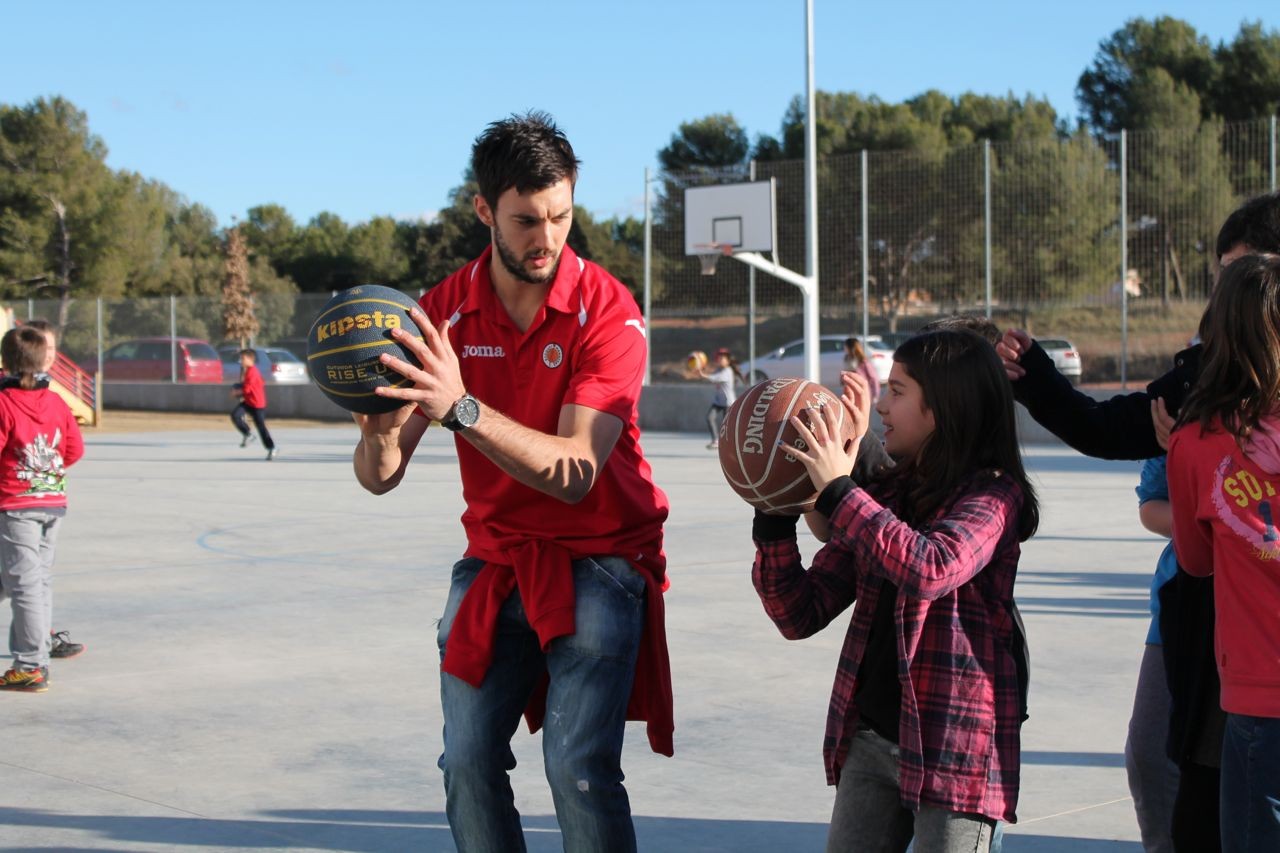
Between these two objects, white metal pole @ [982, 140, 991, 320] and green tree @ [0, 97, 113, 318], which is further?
green tree @ [0, 97, 113, 318]

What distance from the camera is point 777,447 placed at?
3293 millimetres

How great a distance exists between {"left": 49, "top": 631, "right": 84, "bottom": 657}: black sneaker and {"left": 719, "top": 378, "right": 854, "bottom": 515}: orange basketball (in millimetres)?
5406

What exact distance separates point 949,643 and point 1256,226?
1.30m

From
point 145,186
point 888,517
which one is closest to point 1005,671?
point 888,517

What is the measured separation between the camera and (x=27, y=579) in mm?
7137

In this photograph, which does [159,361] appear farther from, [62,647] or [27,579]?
[27,579]

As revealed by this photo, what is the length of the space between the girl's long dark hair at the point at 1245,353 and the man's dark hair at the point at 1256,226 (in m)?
0.49

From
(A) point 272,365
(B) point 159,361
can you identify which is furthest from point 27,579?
(B) point 159,361

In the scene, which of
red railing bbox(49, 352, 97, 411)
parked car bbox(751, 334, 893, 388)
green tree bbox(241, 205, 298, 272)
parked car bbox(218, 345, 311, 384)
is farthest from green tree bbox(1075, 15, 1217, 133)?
green tree bbox(241, 205, 298, 272)

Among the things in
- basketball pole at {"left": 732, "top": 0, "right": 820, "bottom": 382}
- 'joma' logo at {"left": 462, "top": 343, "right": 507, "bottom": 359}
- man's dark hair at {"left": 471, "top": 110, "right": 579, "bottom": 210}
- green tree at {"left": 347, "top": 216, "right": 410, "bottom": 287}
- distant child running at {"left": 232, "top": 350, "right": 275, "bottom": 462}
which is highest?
green tree at {"left": 347, "top": 216, "right": 410, "bottom": 287}

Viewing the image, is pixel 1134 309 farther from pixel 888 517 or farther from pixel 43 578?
pixel 888 517

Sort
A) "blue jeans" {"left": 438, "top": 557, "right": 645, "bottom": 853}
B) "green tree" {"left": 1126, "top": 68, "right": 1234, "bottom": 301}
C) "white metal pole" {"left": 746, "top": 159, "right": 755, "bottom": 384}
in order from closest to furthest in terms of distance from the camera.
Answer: "blue jeans" {"left": 438, "top": 557, "right": 645, "bottom": 853}
"green tree" {"left": 1126, "top": 68, "right": 1234, "bottom": 301}
"white metal pole" {"left": 746, "top": 159, "right": 755, "bottom": 384}

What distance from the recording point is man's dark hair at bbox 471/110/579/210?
3.58m

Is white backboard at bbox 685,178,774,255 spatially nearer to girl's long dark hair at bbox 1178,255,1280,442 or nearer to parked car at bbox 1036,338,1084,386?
parked car at bbox 1036,338,1084,386
